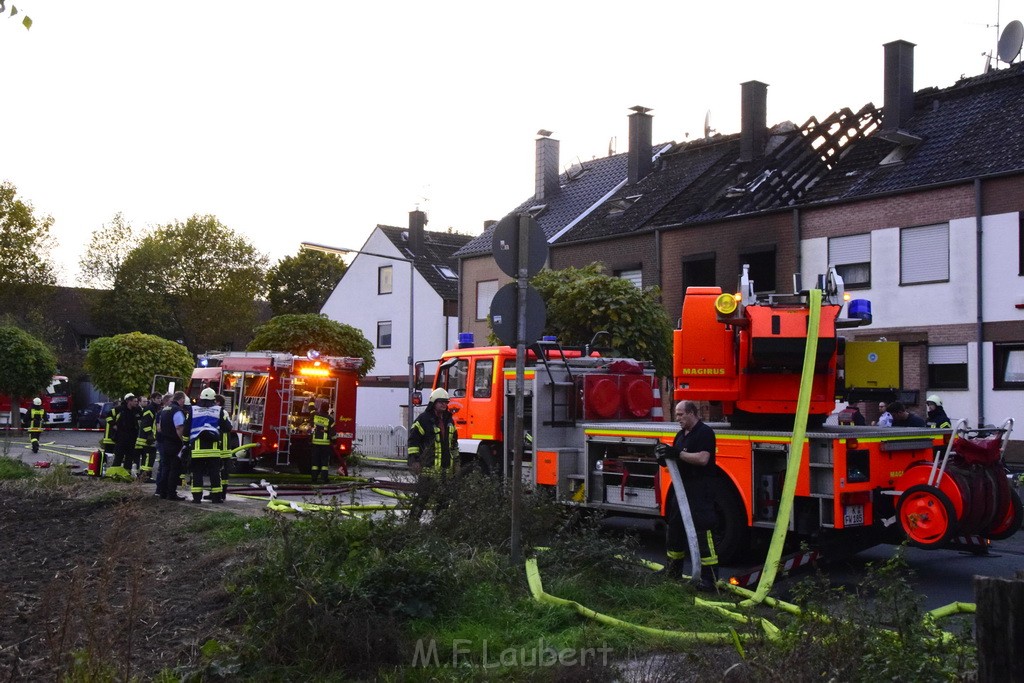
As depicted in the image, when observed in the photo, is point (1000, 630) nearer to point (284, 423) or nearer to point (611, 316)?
point (284, 423)

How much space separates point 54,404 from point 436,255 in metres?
18.6

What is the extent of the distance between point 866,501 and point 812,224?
16766mm

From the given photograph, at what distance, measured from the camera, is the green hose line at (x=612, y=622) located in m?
6.22

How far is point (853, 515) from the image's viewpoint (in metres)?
9.26

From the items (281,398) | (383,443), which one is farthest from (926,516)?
(383,443)

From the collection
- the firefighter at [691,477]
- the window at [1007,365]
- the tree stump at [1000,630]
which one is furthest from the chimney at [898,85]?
the tree stump at [1000,630]

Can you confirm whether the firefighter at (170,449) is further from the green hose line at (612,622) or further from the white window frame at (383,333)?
the white window frame at (383,333)

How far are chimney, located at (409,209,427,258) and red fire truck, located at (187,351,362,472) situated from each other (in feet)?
80.7

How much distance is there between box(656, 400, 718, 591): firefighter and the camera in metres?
8.60

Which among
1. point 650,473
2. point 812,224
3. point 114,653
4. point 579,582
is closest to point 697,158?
point 812,224

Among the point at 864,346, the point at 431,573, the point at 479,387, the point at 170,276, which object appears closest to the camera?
the point at 431,573

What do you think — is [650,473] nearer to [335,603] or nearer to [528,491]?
[528,491]

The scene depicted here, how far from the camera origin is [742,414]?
10453 millimetres

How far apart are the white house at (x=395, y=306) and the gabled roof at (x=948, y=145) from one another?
17.3 metres
